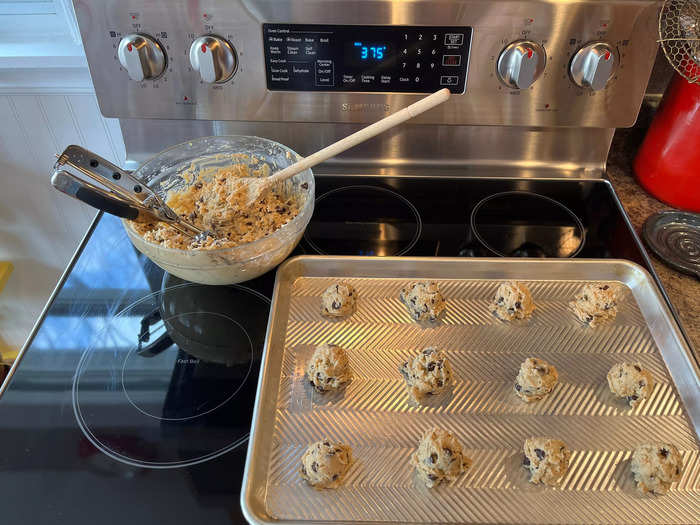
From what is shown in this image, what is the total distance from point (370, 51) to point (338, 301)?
419mm

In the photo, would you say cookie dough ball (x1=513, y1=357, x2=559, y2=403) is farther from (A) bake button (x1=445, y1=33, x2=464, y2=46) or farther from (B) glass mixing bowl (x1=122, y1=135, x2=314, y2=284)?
(A) bake button (x1=445, y1=33, x2=464, y2=46)

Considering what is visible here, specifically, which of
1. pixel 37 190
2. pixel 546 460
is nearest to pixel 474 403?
pixel 546 460

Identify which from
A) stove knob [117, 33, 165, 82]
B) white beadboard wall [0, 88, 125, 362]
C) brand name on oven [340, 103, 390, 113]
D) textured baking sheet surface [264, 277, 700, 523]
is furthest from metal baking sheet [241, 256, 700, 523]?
white beadboard wall [0, 88, 125, 362]

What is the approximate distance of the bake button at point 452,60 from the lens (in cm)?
88

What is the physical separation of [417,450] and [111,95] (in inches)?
30.7

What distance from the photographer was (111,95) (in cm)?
93

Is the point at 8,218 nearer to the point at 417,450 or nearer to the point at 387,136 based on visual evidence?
the point at 387,136

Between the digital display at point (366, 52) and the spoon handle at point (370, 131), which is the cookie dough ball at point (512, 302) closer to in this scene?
the spoon handle at point (370, 131)

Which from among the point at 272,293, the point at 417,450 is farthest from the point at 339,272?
the point at 417,450

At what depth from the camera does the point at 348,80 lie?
91cm

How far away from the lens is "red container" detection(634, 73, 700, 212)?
3.00 ft

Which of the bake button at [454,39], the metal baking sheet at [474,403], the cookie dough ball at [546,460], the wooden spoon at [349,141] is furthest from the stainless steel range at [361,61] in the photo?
the cookie dough ball at [546,460]

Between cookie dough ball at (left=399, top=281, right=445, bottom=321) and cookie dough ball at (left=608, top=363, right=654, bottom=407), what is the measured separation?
266mm

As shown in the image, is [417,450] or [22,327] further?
[22,327]
